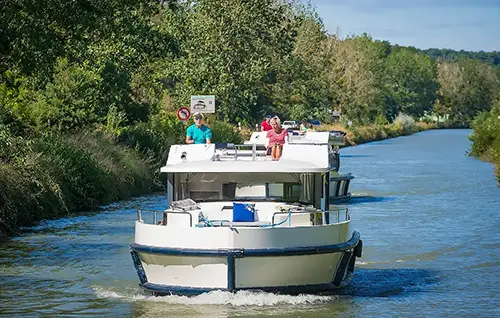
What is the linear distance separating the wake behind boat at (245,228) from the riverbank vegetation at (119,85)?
8585 millimetres

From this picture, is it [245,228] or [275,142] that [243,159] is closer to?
[275,142]

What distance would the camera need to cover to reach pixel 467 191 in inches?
1580

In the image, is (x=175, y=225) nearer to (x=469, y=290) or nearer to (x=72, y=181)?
(x=469, y=290)

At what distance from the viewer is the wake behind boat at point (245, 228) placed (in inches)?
622

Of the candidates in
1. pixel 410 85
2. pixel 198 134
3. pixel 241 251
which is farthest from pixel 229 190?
pixel 410 85

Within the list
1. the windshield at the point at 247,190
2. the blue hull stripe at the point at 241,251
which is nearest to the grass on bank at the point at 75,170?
the windshield at the point at 247,190

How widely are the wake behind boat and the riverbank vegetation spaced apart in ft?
28.2

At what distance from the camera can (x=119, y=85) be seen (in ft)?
141

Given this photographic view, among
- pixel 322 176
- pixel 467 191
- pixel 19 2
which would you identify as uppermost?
pixel 19 2

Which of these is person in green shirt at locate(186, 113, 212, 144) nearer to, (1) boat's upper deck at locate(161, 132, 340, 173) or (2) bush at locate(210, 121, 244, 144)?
(1) boat's upper deck at locate(161, 132, 340, 173)

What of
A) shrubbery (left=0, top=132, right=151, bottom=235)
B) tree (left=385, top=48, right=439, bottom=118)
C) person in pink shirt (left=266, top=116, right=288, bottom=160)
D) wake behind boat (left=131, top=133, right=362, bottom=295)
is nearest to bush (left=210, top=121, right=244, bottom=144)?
shrubbery (left=0, top=132, right=151, bottom=235)

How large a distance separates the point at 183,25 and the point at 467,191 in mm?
25019

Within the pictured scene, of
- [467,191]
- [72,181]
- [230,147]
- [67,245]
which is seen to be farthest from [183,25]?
[230,147]

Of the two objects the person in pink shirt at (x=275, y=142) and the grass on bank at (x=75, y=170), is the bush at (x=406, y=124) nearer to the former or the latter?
the grass on bank at (x=75, y=170)
